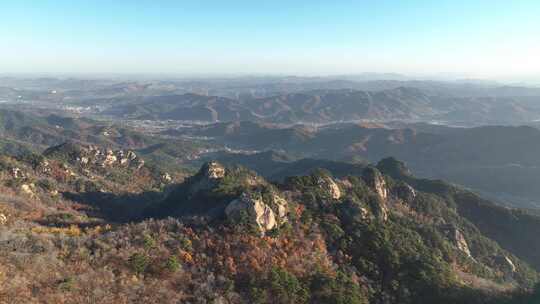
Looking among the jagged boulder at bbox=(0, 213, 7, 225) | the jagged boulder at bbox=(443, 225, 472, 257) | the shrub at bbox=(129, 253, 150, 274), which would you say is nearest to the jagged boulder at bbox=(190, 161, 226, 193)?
the jagged boulder at bbox=(0, 213, 7, 225)

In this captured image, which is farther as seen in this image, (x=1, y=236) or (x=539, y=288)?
(x=539, y=288)

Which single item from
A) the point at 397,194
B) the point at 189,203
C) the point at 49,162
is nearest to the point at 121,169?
the point at 49,162

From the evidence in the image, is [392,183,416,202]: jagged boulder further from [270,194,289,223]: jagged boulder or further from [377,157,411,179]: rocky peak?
[270,194,289,223]: jagged boulder

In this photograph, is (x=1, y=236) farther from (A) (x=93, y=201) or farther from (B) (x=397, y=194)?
(B) (x=397, y=194)

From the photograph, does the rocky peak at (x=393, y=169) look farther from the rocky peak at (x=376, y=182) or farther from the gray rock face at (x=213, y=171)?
the gray rock face at (x=213, y=171)

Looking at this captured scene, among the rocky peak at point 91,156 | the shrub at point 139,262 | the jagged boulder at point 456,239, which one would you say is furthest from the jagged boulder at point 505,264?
the rocky peak at point 91,156

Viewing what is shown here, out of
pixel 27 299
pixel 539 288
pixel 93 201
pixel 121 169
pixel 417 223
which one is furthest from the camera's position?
pixel 121 169

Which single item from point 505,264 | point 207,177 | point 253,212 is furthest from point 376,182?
point 253,212
